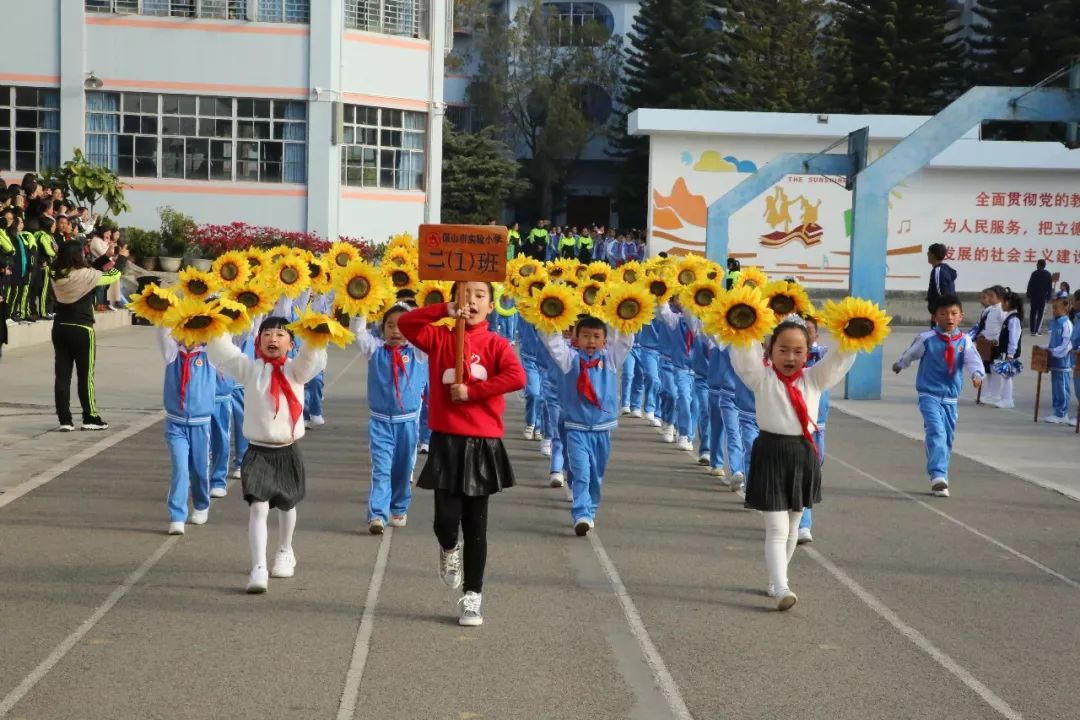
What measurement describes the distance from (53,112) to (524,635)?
34.2m

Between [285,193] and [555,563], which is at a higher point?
[285,193]

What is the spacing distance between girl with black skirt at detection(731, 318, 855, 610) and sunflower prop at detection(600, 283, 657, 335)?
2.21m

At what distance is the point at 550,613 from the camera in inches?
325

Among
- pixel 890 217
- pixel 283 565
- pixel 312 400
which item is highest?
pixel 890 217

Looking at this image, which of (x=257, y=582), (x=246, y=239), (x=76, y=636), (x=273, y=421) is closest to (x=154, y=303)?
→ (x=273, y=421)

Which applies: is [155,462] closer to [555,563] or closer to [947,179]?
[555,563]

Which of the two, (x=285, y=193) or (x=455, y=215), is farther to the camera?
(x=455, y=215)

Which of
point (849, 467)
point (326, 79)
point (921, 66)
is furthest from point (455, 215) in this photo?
point (849, 467)

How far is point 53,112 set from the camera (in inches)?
1516

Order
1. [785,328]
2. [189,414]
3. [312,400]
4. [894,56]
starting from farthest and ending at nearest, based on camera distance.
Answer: [894,56], [312,400], [189,414], [785,328]

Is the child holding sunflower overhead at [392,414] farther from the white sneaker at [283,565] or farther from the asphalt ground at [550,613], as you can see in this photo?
the white sneaker at [283,565]

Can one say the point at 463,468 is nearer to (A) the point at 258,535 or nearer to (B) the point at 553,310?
(A) the point at 258,535

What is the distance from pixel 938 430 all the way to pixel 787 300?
2.48 meters

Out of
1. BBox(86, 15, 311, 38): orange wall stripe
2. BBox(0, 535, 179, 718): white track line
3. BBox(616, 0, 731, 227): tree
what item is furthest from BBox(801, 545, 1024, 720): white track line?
BBox(616, 0, 731, 227): tree
